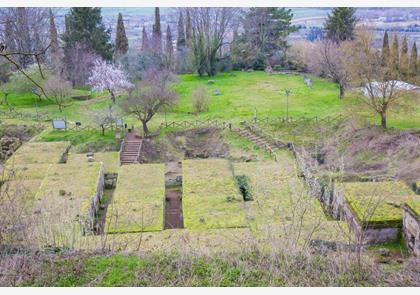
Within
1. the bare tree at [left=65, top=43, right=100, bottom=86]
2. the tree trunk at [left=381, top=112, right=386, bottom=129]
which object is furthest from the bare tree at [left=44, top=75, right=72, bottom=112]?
the tree trunk at [left=381, top=112, right=386, bottom=129]

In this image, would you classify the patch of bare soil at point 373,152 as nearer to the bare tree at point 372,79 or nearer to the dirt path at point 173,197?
the bare tree at point 372,79

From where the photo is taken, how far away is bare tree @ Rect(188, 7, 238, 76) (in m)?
47.3

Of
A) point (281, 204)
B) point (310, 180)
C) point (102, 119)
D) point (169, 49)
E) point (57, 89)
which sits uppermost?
point (169, 49)

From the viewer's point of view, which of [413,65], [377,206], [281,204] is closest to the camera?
[377,206]

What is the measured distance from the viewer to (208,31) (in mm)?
47812

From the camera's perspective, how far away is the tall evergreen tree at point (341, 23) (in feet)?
157

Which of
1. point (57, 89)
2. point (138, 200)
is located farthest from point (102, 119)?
point (138, 200)

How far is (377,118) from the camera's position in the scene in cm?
3206

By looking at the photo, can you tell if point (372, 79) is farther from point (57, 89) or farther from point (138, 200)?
point (57, 89)

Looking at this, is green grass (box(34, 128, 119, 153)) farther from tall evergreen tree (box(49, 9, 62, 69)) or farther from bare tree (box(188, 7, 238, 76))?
bare tree (box(188, 7, 238, 76))

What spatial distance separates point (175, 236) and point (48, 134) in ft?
64.6

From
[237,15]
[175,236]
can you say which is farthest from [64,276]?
[237,15]

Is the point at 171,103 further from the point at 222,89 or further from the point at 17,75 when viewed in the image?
the point at 17,75

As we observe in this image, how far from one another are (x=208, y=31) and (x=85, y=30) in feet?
38.7
